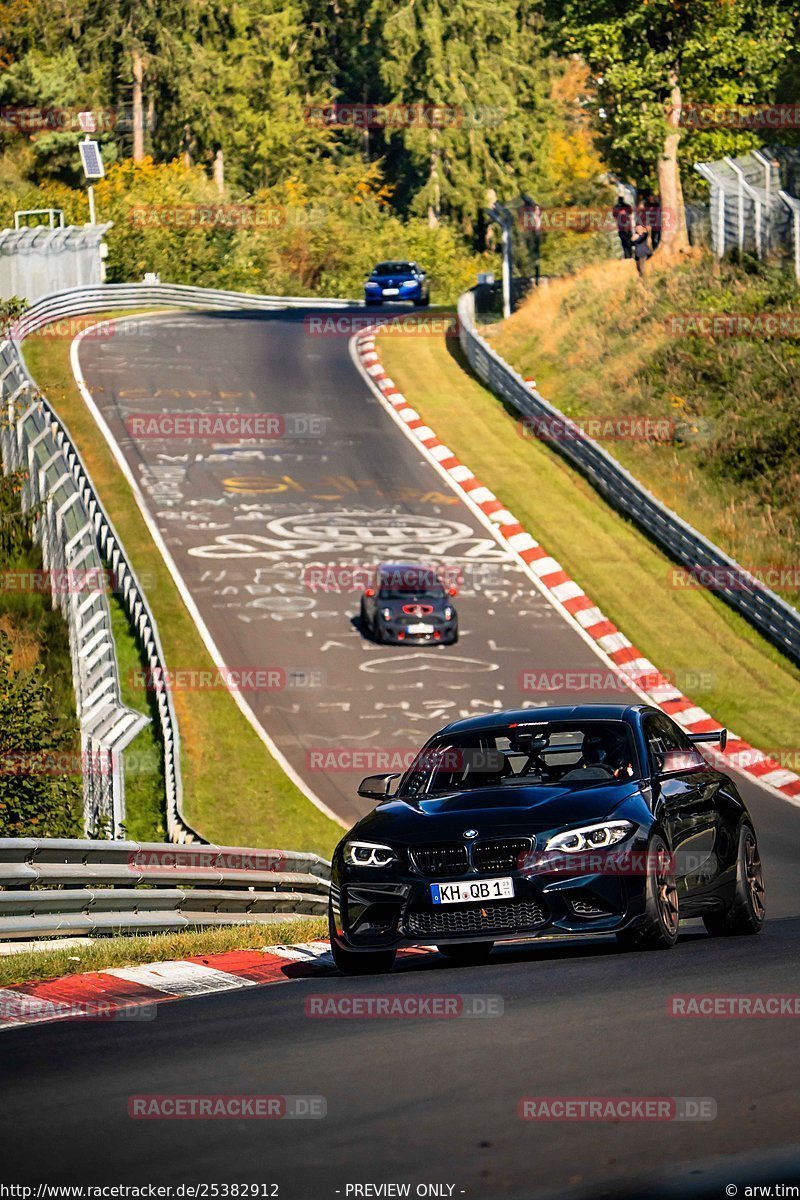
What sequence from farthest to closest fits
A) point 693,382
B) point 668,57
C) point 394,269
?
point 394,269, point 668,57, point 693,382

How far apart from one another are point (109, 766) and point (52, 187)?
6258cm

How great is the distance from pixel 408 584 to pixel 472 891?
19.2m

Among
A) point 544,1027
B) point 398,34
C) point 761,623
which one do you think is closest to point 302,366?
point 761,623

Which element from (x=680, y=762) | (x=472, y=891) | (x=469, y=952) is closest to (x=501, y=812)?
(x=472, y=891)

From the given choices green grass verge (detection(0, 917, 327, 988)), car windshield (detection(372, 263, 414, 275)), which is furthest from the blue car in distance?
green grass verge (detection(0, 917, 327, 988))

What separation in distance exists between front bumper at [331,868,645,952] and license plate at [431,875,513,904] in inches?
1.1

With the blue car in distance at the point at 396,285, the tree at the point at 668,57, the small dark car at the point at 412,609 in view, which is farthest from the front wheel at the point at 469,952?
the blue car in distance at the point at 396,285

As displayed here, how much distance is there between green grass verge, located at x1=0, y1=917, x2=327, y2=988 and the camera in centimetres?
992

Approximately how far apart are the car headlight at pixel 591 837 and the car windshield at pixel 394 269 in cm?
5410

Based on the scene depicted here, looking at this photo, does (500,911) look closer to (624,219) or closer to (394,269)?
(624,219)

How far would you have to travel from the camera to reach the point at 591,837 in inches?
374

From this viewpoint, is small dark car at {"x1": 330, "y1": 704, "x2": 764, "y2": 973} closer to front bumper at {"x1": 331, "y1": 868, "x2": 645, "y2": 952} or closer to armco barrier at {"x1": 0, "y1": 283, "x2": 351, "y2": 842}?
front bumper at {"x1": 331, "y1": 868, "x2": 645, "y2": 952}

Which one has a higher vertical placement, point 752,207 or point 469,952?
point 752,207

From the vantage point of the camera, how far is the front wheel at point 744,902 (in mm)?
10820
